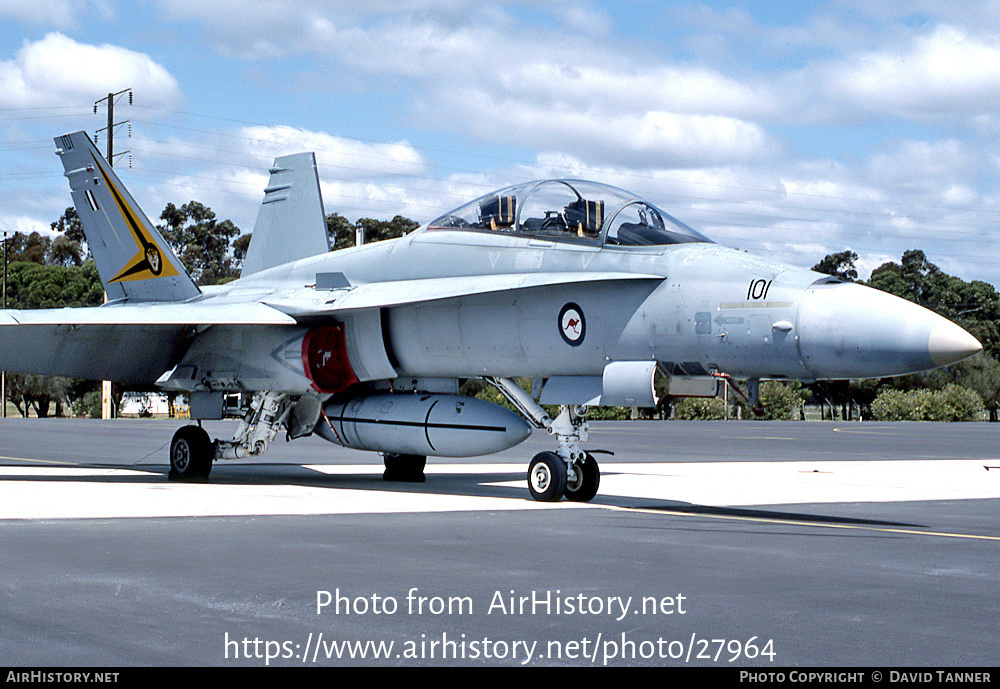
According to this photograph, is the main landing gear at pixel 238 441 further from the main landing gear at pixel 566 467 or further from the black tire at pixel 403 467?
the main landing gear at pixel 566 467

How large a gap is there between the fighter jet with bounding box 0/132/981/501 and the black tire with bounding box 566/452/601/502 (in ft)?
0.07

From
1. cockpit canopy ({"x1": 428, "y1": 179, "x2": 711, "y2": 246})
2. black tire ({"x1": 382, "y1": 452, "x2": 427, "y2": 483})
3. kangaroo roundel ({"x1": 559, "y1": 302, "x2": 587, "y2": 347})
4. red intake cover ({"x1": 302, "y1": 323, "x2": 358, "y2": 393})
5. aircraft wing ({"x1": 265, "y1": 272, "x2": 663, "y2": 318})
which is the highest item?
cockpit canopy ({"x1": 428, "y1": 179, "x2": 711, "y2": 246})

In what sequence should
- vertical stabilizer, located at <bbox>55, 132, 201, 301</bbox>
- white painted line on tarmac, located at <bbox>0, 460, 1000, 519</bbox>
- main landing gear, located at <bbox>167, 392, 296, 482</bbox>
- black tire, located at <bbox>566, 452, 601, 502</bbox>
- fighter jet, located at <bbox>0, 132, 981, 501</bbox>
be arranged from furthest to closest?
vertical stabilizer, located at <bbox>55, 132, 201, 301</bbox>
main landing gear, located at <bbox>167, 392, 296, 482</bbox>
black tire, located at <bbox>566, 452, 601, 502</bbox>
white painted line on tarmac, located at <bbox>0, 460, 1000, 519</bbox>
fighter jet, located at <bbox>0, 132, 981, 501</bbox>

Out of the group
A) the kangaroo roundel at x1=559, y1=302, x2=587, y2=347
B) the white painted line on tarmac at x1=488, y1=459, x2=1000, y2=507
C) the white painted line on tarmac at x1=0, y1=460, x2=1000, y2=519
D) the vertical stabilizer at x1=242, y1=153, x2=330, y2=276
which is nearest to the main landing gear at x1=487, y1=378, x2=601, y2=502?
the white painted line on tarmac at x1=0, y1=460, x2=1000, y2=519

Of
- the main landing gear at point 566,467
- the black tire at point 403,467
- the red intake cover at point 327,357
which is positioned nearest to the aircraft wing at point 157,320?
the red intake cover at point 327,357

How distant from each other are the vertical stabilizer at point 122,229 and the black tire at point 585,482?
7.68 metres

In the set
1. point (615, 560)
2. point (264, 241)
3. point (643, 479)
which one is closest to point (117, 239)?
point (264, 241)

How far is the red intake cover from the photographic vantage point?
1428 centimetres

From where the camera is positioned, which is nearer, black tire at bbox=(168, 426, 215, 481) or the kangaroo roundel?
the kangaroo roundel

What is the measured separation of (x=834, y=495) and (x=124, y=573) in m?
9.67

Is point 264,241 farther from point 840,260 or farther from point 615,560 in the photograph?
point 840,260

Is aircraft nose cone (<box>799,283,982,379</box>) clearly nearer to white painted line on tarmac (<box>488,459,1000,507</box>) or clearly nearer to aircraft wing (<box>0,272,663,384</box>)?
aircraft wing (<box>0,272,663,384</box>)

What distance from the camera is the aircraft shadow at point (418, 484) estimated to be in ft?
38.1

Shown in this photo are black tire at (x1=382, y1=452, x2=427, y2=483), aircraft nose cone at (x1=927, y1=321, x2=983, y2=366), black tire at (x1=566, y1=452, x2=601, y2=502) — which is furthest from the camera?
black tire at (x1=382, y1=452, x2=427, y2=483)
